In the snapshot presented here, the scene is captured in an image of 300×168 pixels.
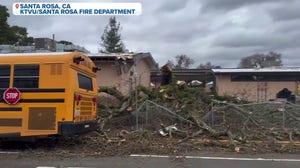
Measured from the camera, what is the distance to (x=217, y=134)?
1355 centimetres

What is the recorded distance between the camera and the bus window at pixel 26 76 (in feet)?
38.3

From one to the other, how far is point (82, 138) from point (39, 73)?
299 cm

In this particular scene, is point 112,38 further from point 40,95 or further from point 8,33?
point 40,95

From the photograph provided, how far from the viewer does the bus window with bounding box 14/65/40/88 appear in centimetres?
1169

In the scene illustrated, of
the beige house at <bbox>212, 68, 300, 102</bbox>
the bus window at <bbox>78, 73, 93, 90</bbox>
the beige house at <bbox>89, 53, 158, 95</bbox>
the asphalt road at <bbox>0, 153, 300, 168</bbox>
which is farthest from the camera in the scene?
the beige house at <bbox>212, 68, 300, 102</bbox>

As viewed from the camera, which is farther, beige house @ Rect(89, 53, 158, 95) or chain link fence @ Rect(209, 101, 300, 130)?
beige house @ Rect(89, 53, 158, 95)

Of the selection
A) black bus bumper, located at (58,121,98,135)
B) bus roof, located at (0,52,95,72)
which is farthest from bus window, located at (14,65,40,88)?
black bus bumper, located at (58,121,98,135)

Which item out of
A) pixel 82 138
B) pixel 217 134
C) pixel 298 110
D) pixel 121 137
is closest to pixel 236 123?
pixel 217 134

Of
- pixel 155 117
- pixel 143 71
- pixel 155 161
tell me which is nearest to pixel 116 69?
pixel 143 71

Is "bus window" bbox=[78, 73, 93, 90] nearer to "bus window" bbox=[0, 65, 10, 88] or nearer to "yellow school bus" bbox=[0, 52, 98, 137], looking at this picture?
"yellow school bus" bbox=[0, 52, 98, 137]

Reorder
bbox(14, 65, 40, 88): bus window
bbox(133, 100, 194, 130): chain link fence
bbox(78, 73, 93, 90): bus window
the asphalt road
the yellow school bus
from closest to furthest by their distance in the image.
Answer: the asphalt road
the yellow school bus
bbox(14, 65, 40, 88): bus window
bbox(78, 73, 93, 90): bus window
bbox(133, 100, 194, 130): chain link fence

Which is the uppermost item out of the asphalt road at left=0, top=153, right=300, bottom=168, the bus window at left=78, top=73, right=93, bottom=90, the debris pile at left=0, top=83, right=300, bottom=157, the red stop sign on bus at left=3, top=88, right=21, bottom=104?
the bus window at left=78, top=73, right=93, bottom=90

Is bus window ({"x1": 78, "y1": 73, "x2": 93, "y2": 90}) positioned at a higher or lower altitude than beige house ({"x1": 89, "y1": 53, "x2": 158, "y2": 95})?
lower

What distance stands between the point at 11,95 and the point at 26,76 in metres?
0.65
